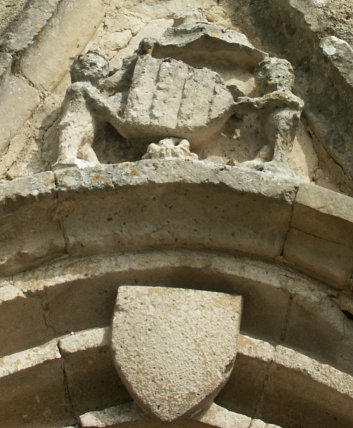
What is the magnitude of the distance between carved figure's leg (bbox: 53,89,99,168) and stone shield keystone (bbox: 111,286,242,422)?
0.58 meters

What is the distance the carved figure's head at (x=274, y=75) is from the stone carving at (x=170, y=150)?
0.50 metres

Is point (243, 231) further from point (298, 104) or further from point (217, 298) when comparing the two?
point (298, 104)

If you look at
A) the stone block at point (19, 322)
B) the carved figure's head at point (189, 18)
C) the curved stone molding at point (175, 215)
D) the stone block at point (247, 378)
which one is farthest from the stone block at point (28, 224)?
the carved figure's head at point (189, 18)

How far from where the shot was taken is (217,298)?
3260 millimetres

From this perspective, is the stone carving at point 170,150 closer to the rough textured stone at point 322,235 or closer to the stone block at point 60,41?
the rough textured stone at point 322,235

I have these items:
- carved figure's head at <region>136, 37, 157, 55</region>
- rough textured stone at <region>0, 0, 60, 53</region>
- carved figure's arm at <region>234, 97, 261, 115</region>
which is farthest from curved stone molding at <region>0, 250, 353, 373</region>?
rough textured stone at <region>0, 0, 60, 53</region>

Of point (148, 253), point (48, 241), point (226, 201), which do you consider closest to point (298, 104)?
point (226, 201)

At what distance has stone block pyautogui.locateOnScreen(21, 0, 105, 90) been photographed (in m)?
3.99

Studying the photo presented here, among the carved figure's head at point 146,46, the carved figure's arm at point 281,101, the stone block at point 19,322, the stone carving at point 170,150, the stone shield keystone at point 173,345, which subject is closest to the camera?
the stone shield keystone at point 173,345

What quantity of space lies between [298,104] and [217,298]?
3.10 ft

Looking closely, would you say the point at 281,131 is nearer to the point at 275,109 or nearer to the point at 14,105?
the point at 275,109

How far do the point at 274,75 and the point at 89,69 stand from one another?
81cm

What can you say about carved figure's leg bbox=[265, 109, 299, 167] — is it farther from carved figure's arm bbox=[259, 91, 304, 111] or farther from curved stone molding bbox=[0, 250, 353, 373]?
curved stone molding bbox=[0, 250, 353, 373]

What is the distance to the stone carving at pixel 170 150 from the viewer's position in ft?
11.3
